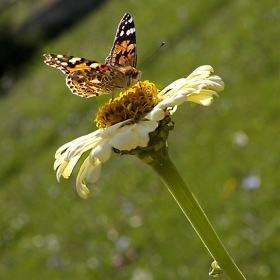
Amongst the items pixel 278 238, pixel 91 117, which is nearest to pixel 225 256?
pixel 278 238

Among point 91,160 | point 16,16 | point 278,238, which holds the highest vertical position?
point 16,16

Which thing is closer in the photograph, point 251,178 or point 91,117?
point 251,178

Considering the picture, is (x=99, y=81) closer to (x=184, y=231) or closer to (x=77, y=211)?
(x=184, y=231)

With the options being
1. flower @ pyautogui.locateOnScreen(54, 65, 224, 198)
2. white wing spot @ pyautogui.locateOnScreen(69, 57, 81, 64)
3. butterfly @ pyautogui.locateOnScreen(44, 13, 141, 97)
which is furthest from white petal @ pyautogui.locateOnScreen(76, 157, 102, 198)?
white wing spot @ pyautogui.locateOnScreen(69, 57, 81, 64)

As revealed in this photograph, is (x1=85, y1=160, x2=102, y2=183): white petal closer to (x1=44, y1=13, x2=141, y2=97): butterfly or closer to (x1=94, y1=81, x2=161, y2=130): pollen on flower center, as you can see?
(x1=94, y1=81, x2=161, y2=130): pollen on flower center

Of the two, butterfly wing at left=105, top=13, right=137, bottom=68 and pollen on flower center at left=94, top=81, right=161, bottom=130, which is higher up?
butterfly wing at left=105, top=13, right=137, bottom=68

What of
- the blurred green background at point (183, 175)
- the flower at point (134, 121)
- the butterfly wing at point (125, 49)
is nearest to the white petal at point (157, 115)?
the flower at point (134, 121)

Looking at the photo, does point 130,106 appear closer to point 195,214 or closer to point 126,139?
point 126,139
